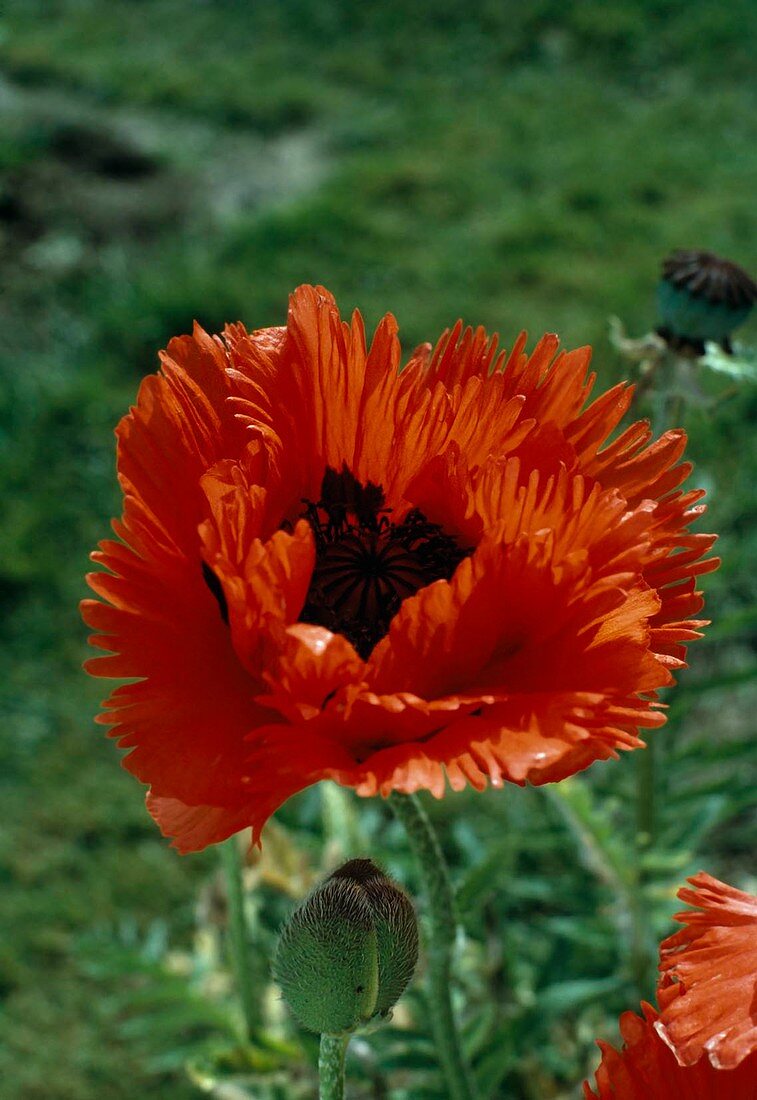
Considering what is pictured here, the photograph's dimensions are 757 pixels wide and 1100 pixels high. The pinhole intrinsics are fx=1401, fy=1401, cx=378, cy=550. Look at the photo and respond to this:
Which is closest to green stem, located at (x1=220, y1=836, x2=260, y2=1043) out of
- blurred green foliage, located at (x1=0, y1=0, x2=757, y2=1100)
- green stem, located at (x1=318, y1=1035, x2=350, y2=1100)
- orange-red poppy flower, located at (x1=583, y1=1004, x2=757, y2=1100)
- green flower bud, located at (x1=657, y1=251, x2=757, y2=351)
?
blurred green foliage, located at (x1=0, y1=0, x2=757, y2=1100)

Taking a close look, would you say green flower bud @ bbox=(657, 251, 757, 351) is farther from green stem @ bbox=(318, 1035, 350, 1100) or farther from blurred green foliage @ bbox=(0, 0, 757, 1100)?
green stem @ bbox=(318, 1035, 350, 1100)

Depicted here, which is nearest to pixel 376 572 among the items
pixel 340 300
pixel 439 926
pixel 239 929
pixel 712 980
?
pixel 439 926

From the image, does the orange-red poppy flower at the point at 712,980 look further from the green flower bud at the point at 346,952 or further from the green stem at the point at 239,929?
the green stem at the point at 239,929

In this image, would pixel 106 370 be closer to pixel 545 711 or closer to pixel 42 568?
pixel 42 568

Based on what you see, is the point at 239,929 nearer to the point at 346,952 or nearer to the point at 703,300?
the point at 346,952

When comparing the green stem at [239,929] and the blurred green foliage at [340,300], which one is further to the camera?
the blurred green foliage at [340,300]

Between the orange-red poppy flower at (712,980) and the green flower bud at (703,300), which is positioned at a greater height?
the green flower bud at (703,300)

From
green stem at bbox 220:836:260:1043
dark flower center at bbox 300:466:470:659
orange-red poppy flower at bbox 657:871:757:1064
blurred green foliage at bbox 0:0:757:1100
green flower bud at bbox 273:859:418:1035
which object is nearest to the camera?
orange-red poppy flower at bbox 657:871:757:1064

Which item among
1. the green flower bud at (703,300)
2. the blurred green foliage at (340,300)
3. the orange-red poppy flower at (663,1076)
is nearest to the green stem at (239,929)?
the blurred green foliage at (340,300)
